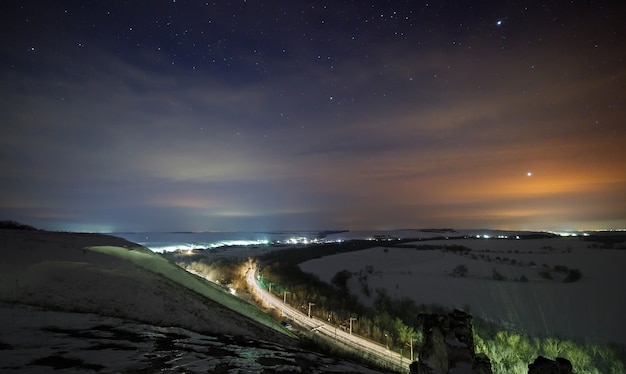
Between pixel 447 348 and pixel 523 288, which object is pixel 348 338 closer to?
pixel 447 348

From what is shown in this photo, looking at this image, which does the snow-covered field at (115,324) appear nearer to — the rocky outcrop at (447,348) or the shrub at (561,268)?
the rocky outcrop at (447,348)

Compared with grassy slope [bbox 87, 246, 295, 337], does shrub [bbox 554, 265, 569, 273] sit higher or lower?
lower

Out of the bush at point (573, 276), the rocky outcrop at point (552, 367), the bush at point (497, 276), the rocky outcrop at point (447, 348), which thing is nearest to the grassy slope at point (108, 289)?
the rocky outcrop at point (447, 348)

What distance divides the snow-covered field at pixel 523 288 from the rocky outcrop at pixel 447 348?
134ft

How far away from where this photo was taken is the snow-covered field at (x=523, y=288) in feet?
154

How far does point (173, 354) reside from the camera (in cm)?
1027

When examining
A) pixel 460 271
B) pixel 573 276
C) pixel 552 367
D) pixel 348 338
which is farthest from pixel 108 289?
pixel 573 276

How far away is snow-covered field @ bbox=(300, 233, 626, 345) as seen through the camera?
46.8 m

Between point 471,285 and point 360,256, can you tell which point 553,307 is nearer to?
point 471,285

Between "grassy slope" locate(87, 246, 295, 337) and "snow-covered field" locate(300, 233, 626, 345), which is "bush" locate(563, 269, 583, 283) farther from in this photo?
"grassy slope" locate(87, 246, 295, 337)

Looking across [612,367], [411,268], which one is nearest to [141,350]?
[612,367]

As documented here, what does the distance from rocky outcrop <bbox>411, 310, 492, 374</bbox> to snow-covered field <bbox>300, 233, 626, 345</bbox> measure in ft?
134

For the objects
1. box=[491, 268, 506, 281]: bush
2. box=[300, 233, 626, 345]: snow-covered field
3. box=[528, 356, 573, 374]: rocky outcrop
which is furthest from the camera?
box=[491, 268, 506, 281]: bush

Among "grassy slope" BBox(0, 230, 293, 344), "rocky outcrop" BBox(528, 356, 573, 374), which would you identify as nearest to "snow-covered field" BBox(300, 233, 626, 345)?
"rocky outcrop" BBox(528, 356, 573, 374)
